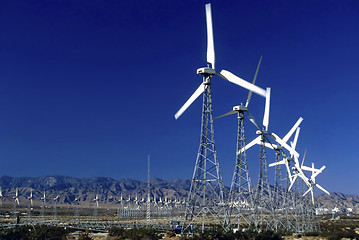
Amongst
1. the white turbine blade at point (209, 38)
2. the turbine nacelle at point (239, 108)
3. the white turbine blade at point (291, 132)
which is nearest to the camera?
the white turbine blade at point (209, 38)

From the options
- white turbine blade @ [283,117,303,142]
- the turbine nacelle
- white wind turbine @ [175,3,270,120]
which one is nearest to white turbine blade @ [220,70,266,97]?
white wind turbine @ [175,3,270,120]

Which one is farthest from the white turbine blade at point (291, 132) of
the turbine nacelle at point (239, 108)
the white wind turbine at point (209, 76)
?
A: the white wind turbine at point (209, 76)

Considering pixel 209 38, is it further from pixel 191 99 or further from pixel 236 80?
pixel 191 99

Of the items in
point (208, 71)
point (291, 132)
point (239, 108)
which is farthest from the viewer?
point (291, 132)

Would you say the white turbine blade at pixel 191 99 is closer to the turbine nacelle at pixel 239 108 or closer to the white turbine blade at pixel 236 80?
the white turbine blade at pixel 236 80

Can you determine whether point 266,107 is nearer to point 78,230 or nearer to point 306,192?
point 306,192

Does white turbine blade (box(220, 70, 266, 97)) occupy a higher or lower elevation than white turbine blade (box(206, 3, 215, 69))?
lower

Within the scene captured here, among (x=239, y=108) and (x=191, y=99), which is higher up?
(x=239, y=108)

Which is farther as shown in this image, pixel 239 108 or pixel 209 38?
pixel 239 108

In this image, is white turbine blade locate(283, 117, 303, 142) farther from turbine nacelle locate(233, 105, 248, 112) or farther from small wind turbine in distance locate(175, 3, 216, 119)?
small wind turbine in distance locate(175, 3, 216, 119)

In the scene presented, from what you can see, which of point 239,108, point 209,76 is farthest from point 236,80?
point 239,108

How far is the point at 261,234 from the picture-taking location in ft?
176

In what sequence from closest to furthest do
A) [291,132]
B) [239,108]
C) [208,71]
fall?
[208,71]
[239,108]
[291,132]

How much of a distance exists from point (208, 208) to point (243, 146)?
556 inches
